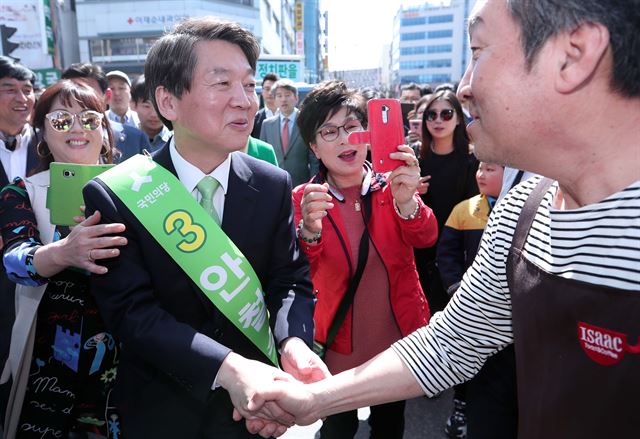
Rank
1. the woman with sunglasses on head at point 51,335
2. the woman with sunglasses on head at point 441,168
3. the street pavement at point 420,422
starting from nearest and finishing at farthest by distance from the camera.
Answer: the woman with sunglasses on head at point 51,335, the street pavement at point 420,422, the woman with sunglasses on head at point 441,168

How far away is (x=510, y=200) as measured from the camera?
57.2 inches

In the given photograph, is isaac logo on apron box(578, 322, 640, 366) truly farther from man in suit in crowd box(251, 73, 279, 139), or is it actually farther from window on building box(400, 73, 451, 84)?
window on building box(400, 73, 451, 84)

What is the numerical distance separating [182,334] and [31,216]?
1.05 metres

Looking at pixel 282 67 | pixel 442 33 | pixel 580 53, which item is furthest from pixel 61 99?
pixel 442 33

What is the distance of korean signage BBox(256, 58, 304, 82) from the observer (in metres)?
14.7

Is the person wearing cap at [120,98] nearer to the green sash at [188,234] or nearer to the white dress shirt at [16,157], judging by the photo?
the white dress shirt at [16,157]

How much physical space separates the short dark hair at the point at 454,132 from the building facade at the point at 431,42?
95.1 meters

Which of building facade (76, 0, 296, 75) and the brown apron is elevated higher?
building facade (76, 0, 296, 75)

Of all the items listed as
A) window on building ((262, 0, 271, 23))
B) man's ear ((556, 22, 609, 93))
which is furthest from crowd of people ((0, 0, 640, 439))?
window on building ((262, 0, 271, 23))

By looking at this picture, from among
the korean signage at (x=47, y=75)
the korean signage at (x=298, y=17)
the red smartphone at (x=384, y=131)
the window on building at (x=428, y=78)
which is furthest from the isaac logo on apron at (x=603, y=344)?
the window on building at (x=428, y=78)

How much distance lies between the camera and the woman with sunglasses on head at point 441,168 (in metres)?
3.98

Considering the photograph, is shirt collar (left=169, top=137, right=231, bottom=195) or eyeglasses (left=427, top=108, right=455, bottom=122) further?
eyeglasses (left=427, top=108, right=455, bottom=122)

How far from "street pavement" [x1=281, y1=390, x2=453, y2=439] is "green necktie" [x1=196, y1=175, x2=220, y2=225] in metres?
2.05

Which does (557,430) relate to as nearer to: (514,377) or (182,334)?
(514,377)
